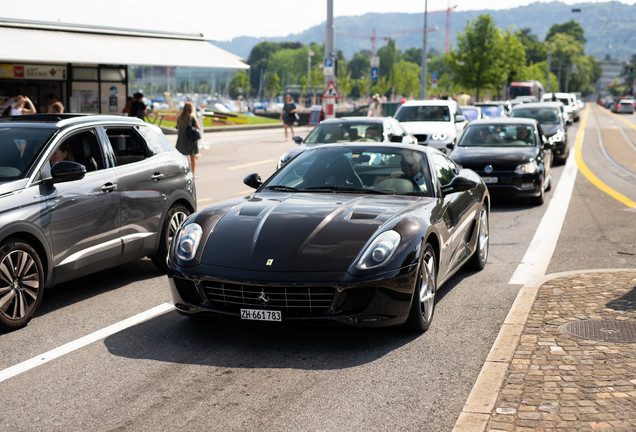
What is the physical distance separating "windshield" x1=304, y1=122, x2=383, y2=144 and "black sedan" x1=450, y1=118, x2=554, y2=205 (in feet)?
5.10

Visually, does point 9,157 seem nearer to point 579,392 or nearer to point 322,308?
point 322,308

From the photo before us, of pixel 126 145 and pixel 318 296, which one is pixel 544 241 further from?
pixel 318 296

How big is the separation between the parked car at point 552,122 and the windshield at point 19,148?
1853 cm

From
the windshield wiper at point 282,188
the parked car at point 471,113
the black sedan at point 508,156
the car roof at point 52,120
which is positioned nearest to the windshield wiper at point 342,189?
the windshield wiper at point 282,188

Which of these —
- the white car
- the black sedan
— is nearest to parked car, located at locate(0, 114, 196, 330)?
the black sedan

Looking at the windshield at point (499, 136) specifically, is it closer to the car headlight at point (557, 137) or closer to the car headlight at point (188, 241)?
the car headlight at point (557, 137)

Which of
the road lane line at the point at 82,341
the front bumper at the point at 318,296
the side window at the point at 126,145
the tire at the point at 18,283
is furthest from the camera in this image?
the side window at the point at 126,145

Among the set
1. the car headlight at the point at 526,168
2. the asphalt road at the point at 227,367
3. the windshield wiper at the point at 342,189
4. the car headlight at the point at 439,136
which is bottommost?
the asphalt road at the point at 227,367

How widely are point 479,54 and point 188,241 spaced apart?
66.0 metres

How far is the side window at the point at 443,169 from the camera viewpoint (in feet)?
24.7

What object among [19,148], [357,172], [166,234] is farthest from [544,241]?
[19,148]

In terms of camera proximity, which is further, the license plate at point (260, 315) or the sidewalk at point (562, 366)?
the license plate at point (260, 315)

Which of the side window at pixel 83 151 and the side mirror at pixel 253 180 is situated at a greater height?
the side window at pixel 83 151

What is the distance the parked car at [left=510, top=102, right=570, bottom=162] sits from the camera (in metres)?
24.1
